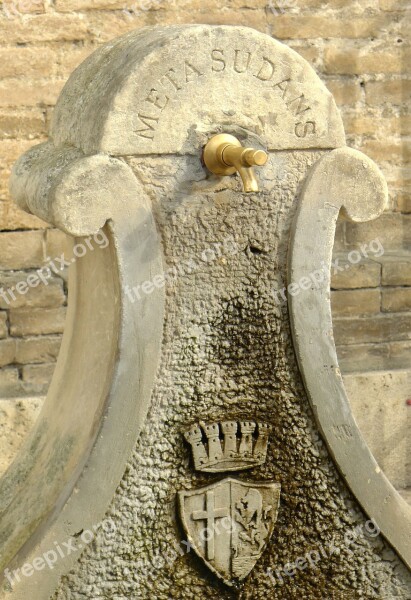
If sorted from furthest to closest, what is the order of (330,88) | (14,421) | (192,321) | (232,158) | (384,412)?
(384,412) < (330,88) < (14,421) < (192,321) < (232,158)

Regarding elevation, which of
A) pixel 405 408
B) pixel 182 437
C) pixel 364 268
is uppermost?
pixel 364 268

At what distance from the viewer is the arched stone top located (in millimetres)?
2379

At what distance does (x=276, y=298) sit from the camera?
2582 mm

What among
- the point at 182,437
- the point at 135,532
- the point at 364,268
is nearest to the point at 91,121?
the point at 182,437

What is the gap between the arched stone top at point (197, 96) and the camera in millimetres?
2379

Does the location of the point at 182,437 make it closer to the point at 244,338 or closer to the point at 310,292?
the point at 244,338

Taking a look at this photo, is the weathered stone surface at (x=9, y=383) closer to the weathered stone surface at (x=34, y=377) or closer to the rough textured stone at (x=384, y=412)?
the weathered stone surface at (x=34, y=377)

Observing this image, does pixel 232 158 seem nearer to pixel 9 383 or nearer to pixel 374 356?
pixel 9 383

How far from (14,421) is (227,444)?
1.74 metres

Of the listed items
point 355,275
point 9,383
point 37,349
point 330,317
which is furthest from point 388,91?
point 330,317

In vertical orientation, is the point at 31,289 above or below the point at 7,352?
above

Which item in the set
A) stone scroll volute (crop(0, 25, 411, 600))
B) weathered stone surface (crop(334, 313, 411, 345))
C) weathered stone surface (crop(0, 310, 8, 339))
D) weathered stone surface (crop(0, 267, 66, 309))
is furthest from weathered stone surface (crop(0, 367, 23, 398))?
stone scroll volute (crop(0, 25, 411, 600))

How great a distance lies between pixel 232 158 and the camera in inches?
93.0

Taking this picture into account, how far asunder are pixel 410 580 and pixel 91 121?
4.56 ft
